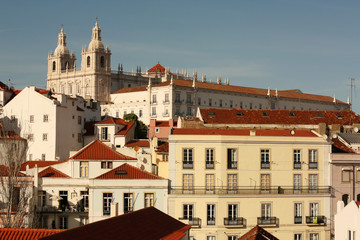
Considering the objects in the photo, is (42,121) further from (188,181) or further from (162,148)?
(188,181)

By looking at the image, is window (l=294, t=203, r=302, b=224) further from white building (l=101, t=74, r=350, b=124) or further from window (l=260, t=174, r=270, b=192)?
white building (l=101, t=74, r=350, b=124)

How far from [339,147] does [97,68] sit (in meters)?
120

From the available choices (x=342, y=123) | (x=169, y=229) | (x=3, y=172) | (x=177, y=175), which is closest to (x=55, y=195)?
(x=3, y=172)

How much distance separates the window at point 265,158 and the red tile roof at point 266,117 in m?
24.8

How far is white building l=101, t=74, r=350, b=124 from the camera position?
155 metres

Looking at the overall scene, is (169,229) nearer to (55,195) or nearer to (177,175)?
(177,175)

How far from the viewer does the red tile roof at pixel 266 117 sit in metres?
81.4

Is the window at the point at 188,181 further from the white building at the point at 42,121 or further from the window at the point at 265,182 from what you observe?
the white building at the point at 42,121

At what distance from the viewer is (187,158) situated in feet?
180

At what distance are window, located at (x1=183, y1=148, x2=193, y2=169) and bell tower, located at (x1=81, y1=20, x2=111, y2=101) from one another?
120 m

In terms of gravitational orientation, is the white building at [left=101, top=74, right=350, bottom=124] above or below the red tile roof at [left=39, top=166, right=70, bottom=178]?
above

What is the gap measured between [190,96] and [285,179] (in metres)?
103

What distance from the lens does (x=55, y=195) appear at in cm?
5800

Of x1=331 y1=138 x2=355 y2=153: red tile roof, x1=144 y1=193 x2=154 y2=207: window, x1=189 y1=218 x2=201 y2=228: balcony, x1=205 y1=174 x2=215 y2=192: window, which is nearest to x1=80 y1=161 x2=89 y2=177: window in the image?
x1=144 y1=193 x2=154 y2=207: window
